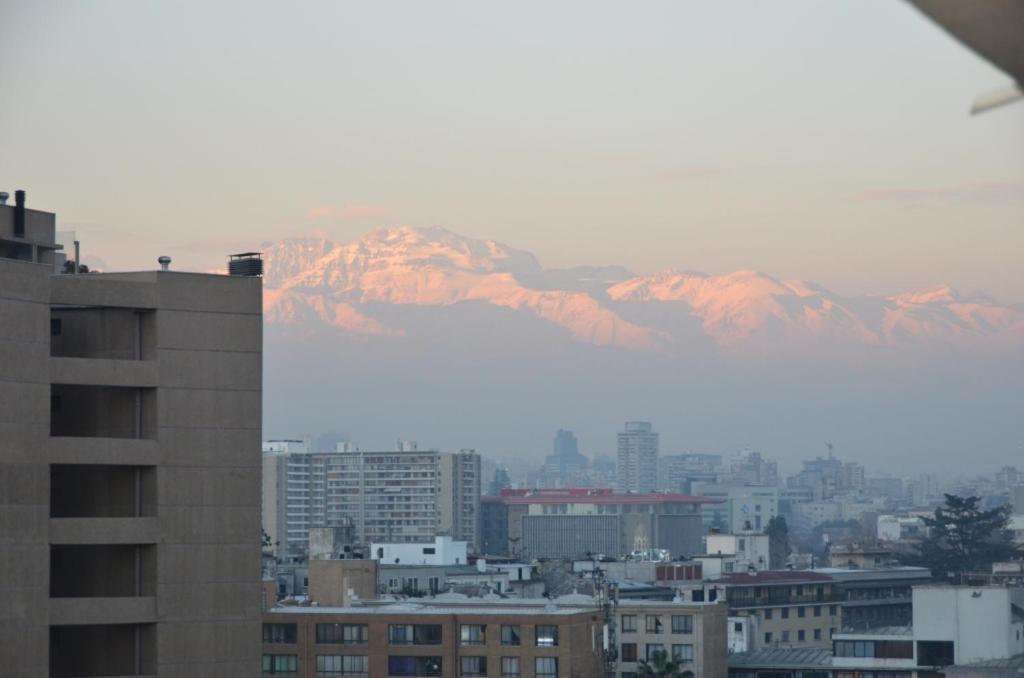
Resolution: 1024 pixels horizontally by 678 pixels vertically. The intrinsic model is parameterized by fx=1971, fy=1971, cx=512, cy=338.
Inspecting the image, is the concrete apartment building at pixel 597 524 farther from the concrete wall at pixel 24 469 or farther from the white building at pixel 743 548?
the concrete wall at pixel 24 469

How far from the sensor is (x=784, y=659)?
54406 millimetres

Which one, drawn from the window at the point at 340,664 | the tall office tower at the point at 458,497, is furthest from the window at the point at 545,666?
the tall office tower at the point at 458,497

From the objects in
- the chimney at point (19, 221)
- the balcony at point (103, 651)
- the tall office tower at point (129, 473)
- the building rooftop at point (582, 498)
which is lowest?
the building rooftop at point (582, 498)

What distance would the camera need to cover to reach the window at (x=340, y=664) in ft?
149

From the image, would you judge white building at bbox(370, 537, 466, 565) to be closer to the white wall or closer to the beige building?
the beige building

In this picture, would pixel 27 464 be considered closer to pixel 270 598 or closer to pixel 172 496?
pixel 172 496

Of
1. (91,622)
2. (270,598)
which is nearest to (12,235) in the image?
(91,622)

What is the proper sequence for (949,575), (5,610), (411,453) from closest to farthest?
(5,610) < (949,575) < (411,453)

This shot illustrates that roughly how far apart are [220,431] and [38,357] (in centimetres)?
264

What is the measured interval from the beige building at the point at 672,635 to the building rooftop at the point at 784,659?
148 centimetres

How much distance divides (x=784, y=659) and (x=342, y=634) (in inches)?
575

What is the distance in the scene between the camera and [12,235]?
2609cm

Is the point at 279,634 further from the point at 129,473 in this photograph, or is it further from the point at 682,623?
the point at 129,473

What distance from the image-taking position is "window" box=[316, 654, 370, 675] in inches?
1783
